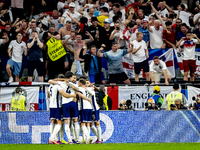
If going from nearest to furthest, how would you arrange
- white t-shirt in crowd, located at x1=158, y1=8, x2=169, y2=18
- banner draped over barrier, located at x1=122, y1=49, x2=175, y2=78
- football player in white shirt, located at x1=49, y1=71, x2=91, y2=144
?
1. football player in white shirt, located at x1=49, y1=71, x2=91, y2=144
2. banner draped over barrier, located at x1=122, y1=49, x2=175, y2=78
3. white t-shirt in crowd, located at x1=158, y1=8, x2=169, y2=18

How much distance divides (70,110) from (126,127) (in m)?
2.01

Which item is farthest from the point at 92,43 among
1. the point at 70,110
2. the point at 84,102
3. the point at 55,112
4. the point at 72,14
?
the point at 55,112

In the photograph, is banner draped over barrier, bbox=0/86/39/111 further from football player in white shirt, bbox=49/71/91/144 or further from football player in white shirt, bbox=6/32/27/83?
football player in white shirt, bbox=49/71/91/144

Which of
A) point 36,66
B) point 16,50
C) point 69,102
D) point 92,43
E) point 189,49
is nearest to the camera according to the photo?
point 69,102

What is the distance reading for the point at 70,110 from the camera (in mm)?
Answer: 10883

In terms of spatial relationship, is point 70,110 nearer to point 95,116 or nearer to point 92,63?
point 95,116

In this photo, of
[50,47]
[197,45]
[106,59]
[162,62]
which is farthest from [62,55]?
[197,45]

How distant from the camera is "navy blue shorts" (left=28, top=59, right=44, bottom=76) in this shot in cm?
1542

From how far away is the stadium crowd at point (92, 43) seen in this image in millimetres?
15172

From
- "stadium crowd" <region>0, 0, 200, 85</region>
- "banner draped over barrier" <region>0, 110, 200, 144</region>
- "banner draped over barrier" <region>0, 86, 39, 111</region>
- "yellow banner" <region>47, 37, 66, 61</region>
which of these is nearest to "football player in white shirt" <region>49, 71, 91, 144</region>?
"banner draped over barrier" <region>0, 110, 200, 144</region>

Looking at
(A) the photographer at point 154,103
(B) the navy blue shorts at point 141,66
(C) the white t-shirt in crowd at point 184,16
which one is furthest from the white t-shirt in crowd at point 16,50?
(C) the white t-shirt in crowd at point 184,16

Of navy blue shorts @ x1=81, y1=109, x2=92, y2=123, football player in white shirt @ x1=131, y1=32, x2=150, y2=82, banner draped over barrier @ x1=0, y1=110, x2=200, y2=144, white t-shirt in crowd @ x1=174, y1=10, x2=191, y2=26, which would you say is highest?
white t-shirt in crowd @ x1=174, y1=10, x2=191, y2=26

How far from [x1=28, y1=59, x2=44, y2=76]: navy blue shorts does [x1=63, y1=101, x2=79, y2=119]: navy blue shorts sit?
197 inches

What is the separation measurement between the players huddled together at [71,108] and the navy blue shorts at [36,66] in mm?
4415
